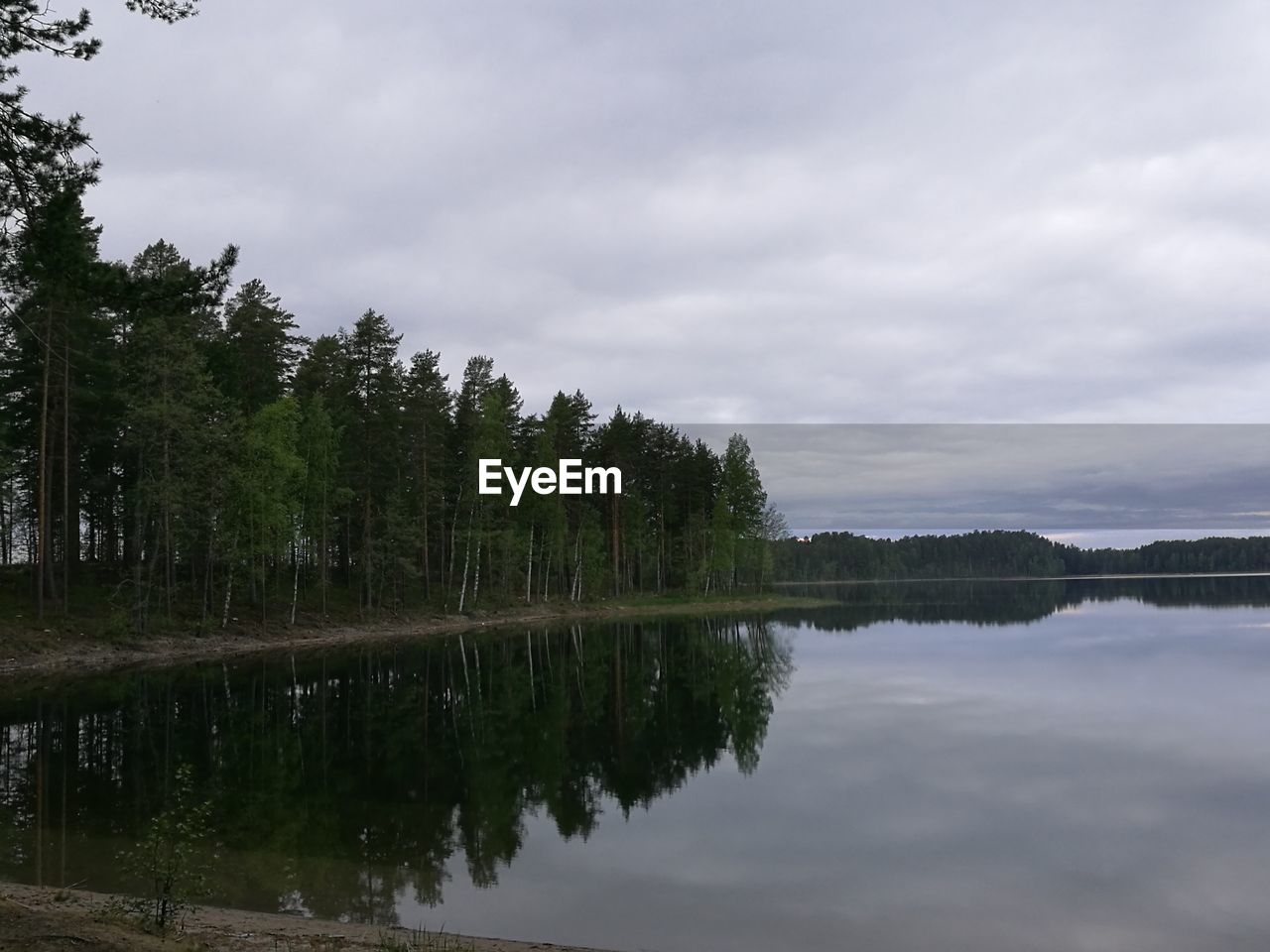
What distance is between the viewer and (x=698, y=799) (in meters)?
16.6

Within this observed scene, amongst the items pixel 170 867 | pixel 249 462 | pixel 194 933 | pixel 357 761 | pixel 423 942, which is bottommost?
pixel 357 761

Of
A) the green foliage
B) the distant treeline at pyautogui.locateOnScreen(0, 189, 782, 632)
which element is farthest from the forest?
the green foliage

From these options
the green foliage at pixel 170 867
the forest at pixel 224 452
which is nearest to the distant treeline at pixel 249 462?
the forest at pixel 224 452

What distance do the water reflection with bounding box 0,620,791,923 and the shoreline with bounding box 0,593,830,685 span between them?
4.05 meters

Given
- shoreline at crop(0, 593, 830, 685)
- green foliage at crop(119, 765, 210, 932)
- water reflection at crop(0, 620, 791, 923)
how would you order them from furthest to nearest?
shoreline at crop(0, 593, 830, 685), water reflection at crop(0, 620, 791, 923), green foliage at crop(119, 765, 210, 932)

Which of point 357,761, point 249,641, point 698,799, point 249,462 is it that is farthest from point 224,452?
point 698,799

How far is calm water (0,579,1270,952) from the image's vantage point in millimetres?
11047

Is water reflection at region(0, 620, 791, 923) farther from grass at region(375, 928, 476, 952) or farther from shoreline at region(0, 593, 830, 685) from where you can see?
shoreline at region(0, 593, 830, 685)

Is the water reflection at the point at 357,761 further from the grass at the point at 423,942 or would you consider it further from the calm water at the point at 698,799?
the grass at the point at 423,942

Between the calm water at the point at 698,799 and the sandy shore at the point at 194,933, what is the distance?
87 centimetres

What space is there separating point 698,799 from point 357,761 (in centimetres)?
805

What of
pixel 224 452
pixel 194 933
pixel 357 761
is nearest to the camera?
pixel 194 933

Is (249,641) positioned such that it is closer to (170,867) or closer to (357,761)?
(357,761)

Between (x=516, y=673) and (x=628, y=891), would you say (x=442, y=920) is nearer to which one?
(x=628, y=891)
